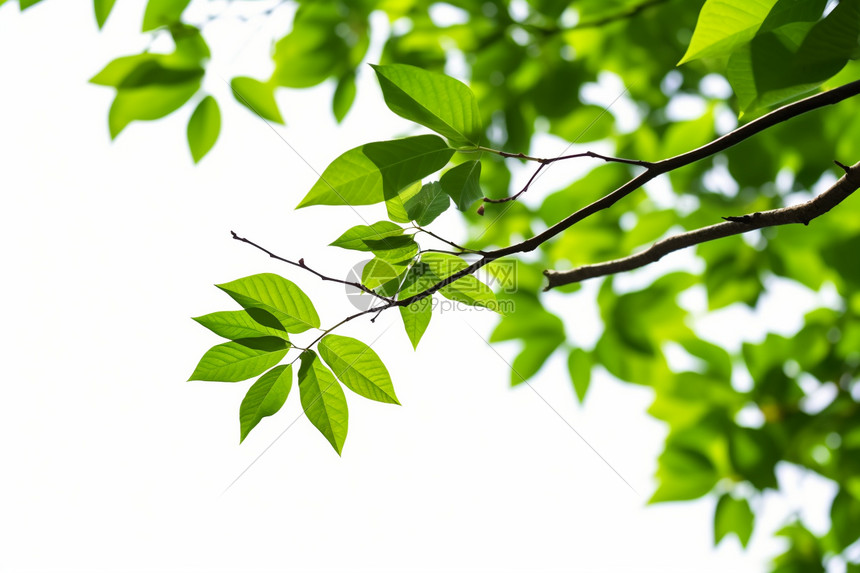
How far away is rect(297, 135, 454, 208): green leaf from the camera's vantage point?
0.42 m

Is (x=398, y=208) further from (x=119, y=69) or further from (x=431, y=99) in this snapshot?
(x=119, y=69)

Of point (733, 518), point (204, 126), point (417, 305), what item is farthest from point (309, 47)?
point (733, 518)

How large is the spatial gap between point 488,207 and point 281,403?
92 cm

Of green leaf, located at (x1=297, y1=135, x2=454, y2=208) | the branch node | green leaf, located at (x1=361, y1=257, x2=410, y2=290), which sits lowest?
the branch node

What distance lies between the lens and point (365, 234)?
442mm

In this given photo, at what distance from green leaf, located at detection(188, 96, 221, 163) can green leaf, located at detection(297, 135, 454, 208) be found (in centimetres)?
66

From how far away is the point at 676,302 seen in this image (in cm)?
120

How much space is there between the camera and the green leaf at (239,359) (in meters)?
0.46

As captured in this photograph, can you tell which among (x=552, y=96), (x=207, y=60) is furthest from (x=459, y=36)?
(x=207, y=60)

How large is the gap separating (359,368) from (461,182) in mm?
174

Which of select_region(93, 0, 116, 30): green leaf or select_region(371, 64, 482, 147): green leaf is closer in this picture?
select_region(371, 64, 482, 147): green leaf

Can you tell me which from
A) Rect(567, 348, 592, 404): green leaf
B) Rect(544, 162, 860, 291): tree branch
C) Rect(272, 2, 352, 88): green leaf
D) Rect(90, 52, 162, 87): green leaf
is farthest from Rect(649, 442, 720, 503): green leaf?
Rect(90, 52, 162, 87): green leaf

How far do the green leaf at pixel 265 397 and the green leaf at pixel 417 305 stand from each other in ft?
0.36

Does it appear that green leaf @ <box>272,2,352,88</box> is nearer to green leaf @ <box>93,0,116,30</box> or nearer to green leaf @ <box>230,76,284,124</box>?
green leaf @ <box>230,76,284,124</box>
